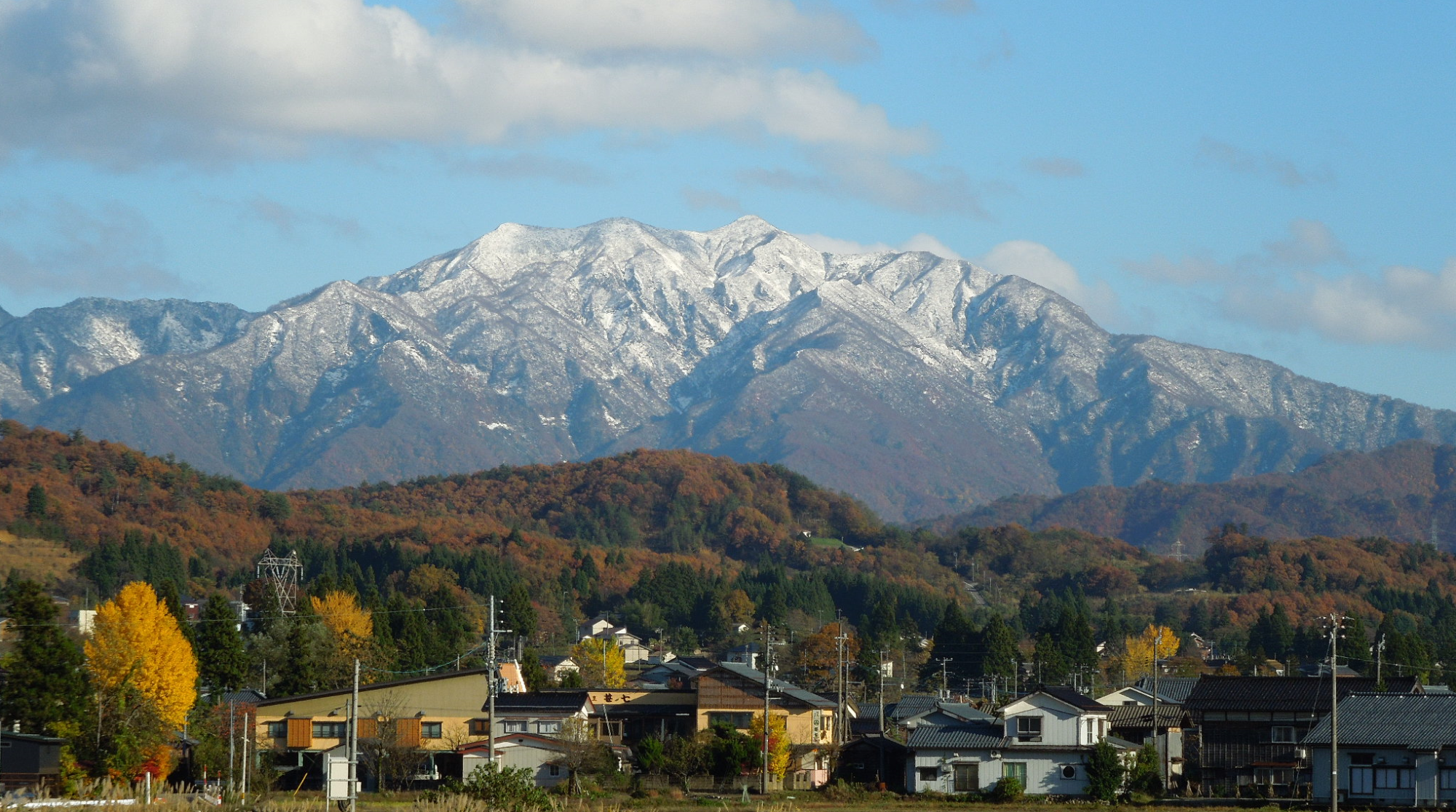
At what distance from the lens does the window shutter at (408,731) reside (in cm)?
6088

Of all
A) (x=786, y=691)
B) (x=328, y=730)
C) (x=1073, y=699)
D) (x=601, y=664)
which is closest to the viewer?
(x=1073, y=699)

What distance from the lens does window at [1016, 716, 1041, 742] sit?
55.9m

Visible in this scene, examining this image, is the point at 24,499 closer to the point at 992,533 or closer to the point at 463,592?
the point at 463,592

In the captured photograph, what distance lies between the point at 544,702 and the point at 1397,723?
3269 cm

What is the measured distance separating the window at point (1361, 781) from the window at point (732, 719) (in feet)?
78.6

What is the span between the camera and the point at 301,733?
63688 mm

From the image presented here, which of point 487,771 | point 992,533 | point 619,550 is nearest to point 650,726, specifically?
point 487,771

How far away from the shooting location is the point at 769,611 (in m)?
127

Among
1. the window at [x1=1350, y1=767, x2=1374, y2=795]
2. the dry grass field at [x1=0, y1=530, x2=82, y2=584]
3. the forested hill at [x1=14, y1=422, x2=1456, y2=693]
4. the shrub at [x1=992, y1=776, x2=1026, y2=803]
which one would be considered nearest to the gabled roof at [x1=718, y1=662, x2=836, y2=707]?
the shrub at [x1=992, y1=776, x2=1026, y2=803]

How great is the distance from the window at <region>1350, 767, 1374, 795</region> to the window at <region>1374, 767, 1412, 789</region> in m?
0.13

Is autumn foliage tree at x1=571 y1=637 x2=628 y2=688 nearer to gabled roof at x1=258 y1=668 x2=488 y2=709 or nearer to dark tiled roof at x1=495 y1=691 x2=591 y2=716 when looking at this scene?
dark tiled roof at x1=495 y1=691 x2=591 y2=716

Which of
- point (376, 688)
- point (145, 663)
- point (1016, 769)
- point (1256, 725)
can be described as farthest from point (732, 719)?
point (145, 663)

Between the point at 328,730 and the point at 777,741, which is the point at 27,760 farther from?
the point at 777,741

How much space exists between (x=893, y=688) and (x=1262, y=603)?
50.9 meters
